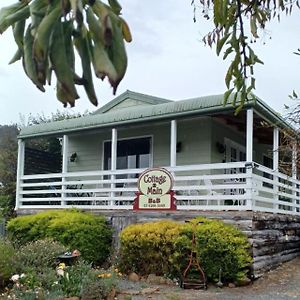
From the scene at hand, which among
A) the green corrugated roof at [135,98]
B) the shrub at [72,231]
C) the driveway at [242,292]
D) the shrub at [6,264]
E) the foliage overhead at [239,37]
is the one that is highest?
the green corrugated roof at [135,98]

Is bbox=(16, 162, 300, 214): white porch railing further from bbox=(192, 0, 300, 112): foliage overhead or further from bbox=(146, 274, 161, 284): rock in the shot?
bbox=(192, 0, 300, 112): foliage overhead

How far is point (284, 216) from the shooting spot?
12.3m

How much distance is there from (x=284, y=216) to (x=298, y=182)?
70.6 inches

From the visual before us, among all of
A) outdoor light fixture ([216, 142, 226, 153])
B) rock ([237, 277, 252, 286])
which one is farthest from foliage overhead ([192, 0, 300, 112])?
outdoor light fixture ([216, 142, 226, 153])

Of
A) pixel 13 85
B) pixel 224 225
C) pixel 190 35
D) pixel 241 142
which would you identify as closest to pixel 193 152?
pixel 241 142

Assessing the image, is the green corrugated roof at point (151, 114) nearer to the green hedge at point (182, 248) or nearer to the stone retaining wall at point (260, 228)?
the stone retaining wall at point (260, 228)

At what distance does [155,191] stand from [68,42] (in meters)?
10.5

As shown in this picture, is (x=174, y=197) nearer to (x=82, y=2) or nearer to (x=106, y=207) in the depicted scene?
(x=106, y=207)

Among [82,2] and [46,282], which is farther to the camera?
[46,282]

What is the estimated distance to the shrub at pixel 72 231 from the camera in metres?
11.2

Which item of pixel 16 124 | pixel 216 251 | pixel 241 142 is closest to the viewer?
pixel 216 251

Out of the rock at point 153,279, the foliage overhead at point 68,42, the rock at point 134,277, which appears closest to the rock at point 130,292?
the rock at point 153,279

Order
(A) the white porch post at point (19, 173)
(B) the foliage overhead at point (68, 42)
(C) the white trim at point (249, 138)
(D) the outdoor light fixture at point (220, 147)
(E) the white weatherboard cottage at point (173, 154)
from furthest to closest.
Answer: (A) the white porch post at point (19, 173), (D) the outdoor light fixture at point (220, 147), (E) the white weatherboard cottage at point (173, 154), (C) the white trim at point (249, 138), (B) the foliage overhead at point (68, 42)

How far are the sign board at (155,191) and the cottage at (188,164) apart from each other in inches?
8.7
